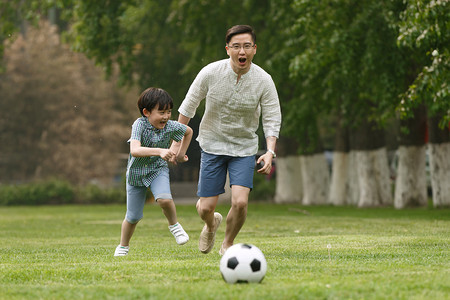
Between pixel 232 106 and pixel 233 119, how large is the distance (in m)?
0.14

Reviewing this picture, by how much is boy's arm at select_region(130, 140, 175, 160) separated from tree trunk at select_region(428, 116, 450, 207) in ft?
49.7

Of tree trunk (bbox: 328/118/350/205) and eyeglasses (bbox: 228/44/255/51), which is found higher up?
eyeglasses (bbox: 228/44/255/51)

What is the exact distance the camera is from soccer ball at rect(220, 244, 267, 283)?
20.9 feet

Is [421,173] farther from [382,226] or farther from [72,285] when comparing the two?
[72,285]

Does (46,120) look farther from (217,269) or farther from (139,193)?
(217,269)

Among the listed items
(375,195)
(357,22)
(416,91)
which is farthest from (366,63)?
(375,195)

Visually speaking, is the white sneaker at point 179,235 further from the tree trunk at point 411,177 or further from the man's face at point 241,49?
the tree trunk at point 411,177

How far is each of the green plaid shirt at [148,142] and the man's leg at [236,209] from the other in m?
0.78

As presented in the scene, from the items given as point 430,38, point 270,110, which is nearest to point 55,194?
point 430,38

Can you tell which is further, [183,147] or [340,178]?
[340,178]

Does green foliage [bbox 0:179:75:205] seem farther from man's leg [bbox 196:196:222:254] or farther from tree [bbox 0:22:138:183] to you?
man's leg [bbox 196:196:222:254]

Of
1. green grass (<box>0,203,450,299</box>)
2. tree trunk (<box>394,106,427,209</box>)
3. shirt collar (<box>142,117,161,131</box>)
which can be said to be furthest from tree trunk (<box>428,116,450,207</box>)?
shirt collar (<box>142,117,161,131</box>)

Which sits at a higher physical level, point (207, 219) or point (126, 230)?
point (207, 219)

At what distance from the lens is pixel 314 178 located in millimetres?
29031
